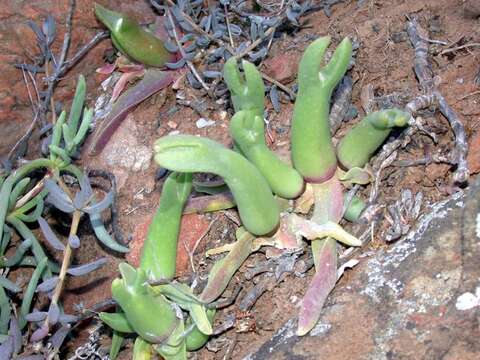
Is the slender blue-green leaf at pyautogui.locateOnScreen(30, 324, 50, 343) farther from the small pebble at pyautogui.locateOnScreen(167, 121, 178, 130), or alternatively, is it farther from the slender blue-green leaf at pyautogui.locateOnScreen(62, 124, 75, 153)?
the small pebble at pyautogui.locateOnScreen(167, 121, 178, 130)

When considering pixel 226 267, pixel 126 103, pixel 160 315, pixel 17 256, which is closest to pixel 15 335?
pixel 17 256

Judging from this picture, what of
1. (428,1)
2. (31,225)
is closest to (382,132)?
(428,1)

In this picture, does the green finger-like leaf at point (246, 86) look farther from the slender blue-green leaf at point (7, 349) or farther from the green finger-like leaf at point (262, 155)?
the slender blue-green leaf at point (7, 349)

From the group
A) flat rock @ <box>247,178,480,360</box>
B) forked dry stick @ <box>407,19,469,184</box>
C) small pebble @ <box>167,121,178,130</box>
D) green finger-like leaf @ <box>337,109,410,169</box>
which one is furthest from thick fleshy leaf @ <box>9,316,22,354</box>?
forked dry stick @ <box>407,19,469,184</box>

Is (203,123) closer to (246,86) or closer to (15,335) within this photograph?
(246,86)

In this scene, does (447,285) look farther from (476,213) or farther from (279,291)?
(279,291)
